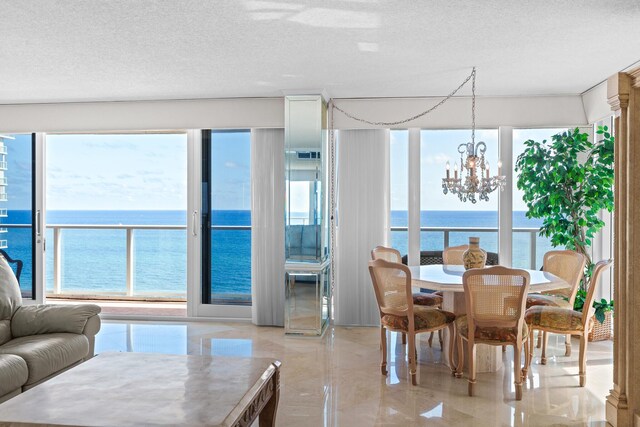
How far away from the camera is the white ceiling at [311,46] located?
10.3 feet

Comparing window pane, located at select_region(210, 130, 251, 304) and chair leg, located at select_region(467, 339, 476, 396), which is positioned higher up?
window pane, located at select_region(210, 130, 251, 304)

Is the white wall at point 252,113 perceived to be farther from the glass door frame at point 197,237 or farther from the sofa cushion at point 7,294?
the sofa cushion at point 7,294

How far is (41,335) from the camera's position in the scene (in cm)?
355

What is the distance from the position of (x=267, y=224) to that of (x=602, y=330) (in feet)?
11.6

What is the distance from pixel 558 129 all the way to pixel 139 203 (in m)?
7.71

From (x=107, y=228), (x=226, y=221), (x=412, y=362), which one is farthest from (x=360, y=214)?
(x=107, y=228)

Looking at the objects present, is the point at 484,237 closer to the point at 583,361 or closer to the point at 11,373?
the point at 583,361

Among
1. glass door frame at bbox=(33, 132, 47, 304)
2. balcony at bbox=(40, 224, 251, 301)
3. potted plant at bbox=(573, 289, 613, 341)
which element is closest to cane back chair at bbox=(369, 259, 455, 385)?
potted plant at bbox=(573, 289, 613, 341)

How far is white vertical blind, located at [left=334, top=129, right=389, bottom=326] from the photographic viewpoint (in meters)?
5.76

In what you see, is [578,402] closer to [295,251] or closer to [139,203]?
[295,251]

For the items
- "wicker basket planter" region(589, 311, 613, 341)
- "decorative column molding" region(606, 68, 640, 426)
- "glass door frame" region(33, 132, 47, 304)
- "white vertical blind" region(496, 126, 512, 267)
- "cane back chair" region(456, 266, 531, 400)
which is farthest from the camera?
"glass door frame" region(33, 132, 47, 304)

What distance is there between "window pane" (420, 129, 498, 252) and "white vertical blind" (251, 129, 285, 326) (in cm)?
159

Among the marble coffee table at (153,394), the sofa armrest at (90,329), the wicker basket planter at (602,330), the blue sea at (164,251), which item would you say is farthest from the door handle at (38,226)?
the wicker basket planter at (602,330)

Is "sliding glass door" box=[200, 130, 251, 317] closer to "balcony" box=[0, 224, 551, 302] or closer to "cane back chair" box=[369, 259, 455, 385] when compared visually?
"balcony" box=[0, 224, 551, 302]
